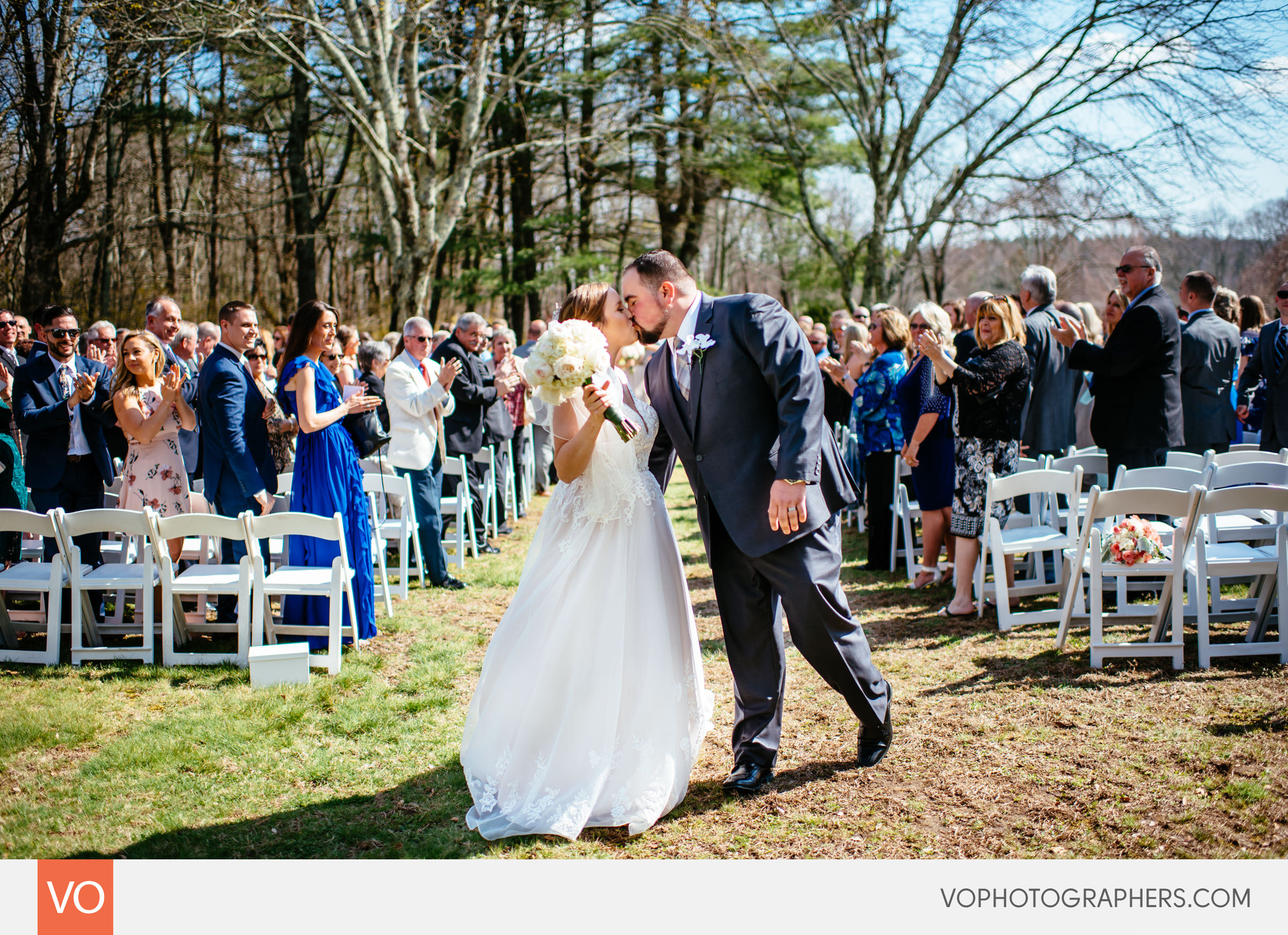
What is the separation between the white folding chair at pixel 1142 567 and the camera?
4.83m

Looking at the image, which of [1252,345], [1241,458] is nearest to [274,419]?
[1241,458]

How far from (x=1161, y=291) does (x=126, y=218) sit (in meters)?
22.9

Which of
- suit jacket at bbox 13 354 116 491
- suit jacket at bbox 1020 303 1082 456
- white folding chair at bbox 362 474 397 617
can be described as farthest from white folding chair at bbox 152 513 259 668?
suit jacket at bbox 1020 303 1082 456

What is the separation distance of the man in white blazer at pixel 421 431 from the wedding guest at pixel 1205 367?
5.86 metres

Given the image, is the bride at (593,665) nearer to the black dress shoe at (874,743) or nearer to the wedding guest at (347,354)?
the black dress shoe at (874,743)

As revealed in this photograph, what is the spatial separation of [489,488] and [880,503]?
4020 mm

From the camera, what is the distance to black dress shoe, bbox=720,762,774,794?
3.75 m

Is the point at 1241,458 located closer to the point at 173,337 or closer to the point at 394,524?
the point at 394,524

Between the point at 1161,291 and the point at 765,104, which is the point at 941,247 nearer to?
the point at 765,104

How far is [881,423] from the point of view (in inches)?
308

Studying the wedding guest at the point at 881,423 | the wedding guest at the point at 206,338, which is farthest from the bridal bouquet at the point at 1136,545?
the wedding guest at the point at 206,338

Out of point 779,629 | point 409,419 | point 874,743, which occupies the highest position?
point 409,419
